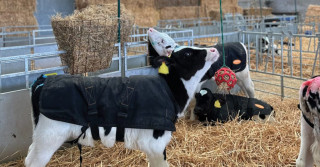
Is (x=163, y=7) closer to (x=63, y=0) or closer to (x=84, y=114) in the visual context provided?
(x=63, y=0)

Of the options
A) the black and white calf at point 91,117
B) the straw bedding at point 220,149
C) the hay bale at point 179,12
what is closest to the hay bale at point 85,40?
the straw bedding at point 220,149

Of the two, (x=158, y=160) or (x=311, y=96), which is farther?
(x=158, y=160)

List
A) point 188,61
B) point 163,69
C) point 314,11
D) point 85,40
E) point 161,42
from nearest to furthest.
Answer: point 163,69
point 188,61
point 85,40
point 161,42
point 314,11

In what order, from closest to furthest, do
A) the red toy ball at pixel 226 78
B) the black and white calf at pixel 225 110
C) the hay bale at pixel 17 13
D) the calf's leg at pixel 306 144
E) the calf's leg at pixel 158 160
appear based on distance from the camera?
the calf's leg at pixel 158 160 < the calf's leg at pixel 306 144 < the red toy ball at pixel 226 78 < the black and white calf at pixel 225 110 < the hay bale at pixel 17 13

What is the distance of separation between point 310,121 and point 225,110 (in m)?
1.97

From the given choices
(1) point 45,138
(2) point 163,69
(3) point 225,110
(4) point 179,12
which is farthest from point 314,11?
(1) point 45,138

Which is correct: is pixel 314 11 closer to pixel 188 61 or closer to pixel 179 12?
pixel 179 12

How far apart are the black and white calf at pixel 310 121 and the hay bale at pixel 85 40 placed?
8.14ft

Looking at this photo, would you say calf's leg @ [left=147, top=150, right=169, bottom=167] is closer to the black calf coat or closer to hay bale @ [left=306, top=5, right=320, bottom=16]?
the black calf coat

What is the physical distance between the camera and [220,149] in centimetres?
380

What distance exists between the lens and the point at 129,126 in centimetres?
273

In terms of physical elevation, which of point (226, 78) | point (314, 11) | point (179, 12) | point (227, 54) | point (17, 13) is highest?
point (314, 11)

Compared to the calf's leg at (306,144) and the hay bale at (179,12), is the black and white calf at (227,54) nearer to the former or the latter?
the calf's leg at (306,144)

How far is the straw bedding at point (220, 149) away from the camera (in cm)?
360
